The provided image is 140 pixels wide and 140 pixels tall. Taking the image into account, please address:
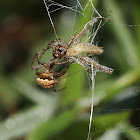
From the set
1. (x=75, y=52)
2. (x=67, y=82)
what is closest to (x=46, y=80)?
(x=75, y=52)

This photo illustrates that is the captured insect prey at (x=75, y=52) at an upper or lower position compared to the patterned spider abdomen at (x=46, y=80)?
upper

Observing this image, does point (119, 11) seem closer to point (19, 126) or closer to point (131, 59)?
point (131, 59)

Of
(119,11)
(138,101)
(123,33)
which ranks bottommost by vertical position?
(138,101)

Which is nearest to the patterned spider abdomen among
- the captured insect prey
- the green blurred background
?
the captured insect prey

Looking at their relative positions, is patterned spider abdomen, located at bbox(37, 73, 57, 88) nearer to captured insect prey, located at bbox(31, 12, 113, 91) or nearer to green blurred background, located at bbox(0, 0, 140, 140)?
captured insect prey, located at bbox(31, 12, 113, 91)

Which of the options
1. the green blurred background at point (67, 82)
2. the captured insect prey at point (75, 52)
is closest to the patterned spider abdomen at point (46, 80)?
the captured insect prey at point (75, 52)

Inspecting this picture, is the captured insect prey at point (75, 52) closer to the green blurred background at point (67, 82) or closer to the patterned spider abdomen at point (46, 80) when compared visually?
the patterned spider abdomen at point (46, 80)

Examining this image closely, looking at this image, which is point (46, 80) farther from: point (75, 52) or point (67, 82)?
point (67, 82)

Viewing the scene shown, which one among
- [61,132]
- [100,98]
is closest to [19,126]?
[61,132]
